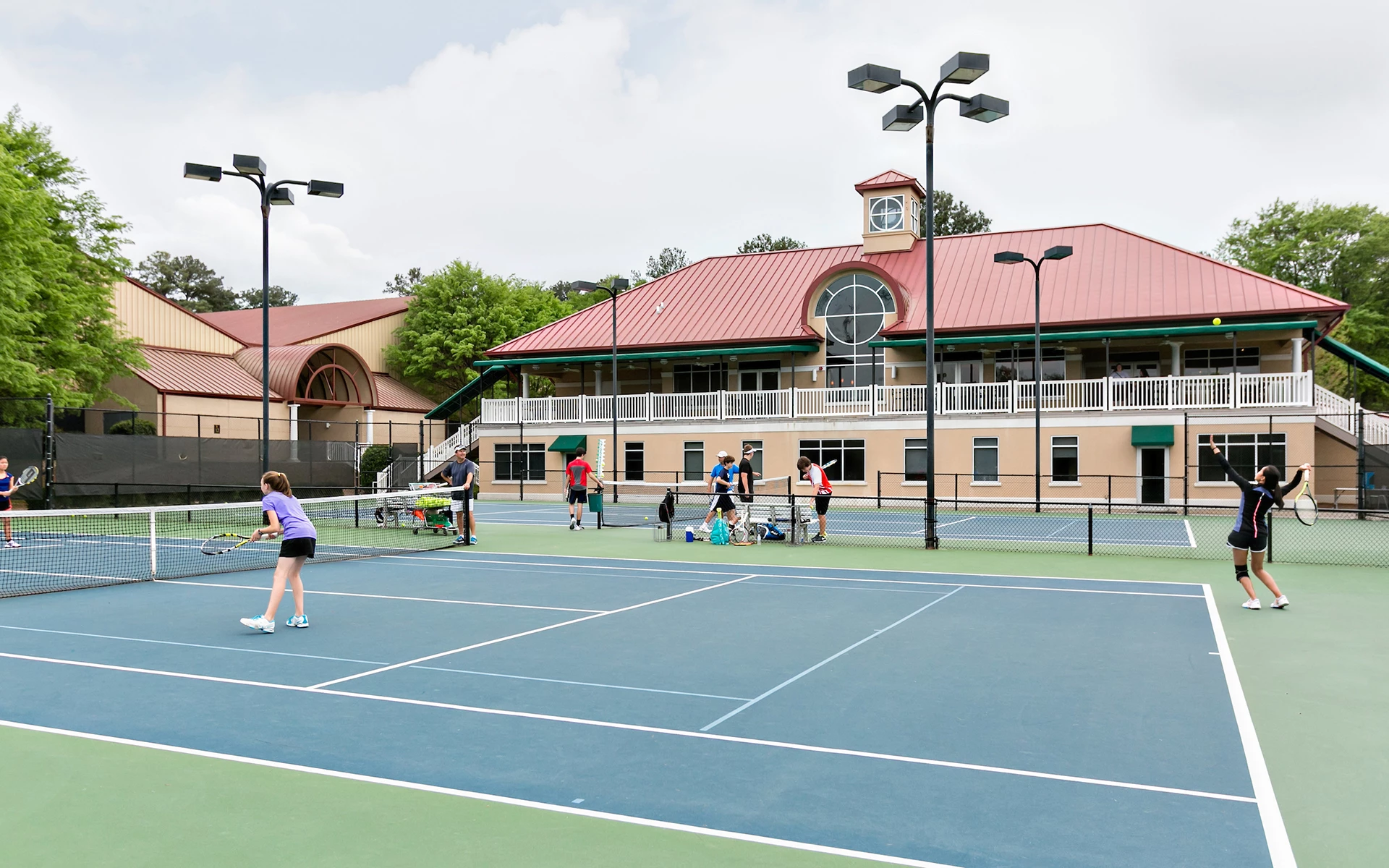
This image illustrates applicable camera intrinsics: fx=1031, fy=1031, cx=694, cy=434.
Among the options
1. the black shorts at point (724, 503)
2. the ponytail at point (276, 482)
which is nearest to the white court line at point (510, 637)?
the ponytail at point (276, 482)

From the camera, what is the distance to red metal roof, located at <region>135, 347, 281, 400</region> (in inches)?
1645

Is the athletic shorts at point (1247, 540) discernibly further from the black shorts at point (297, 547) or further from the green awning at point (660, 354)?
the green awning at point (660, 354)

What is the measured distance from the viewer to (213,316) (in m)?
64.6

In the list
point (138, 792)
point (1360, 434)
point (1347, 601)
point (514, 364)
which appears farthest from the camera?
point (514, 364)

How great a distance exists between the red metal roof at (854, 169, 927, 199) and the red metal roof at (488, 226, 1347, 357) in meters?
2.62

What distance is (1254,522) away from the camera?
11.4 m

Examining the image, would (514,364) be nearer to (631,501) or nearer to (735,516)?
(631,501)

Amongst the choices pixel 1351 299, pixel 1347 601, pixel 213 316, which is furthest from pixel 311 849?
pixel 213 316

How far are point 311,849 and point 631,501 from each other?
3275 centimetres

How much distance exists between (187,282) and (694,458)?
2797 inches

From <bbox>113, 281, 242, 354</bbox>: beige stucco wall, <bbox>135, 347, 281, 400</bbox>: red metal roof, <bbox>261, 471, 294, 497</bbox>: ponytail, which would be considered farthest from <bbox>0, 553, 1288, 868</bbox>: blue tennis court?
<bbox>113, 281, 242, 354</bbox>: beige stucco wall

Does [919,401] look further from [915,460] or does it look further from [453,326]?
[453,326]

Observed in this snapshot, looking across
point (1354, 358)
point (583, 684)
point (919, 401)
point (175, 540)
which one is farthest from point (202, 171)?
point (1354, 358)

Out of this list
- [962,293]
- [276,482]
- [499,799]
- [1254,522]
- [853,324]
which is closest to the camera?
[499,799]
